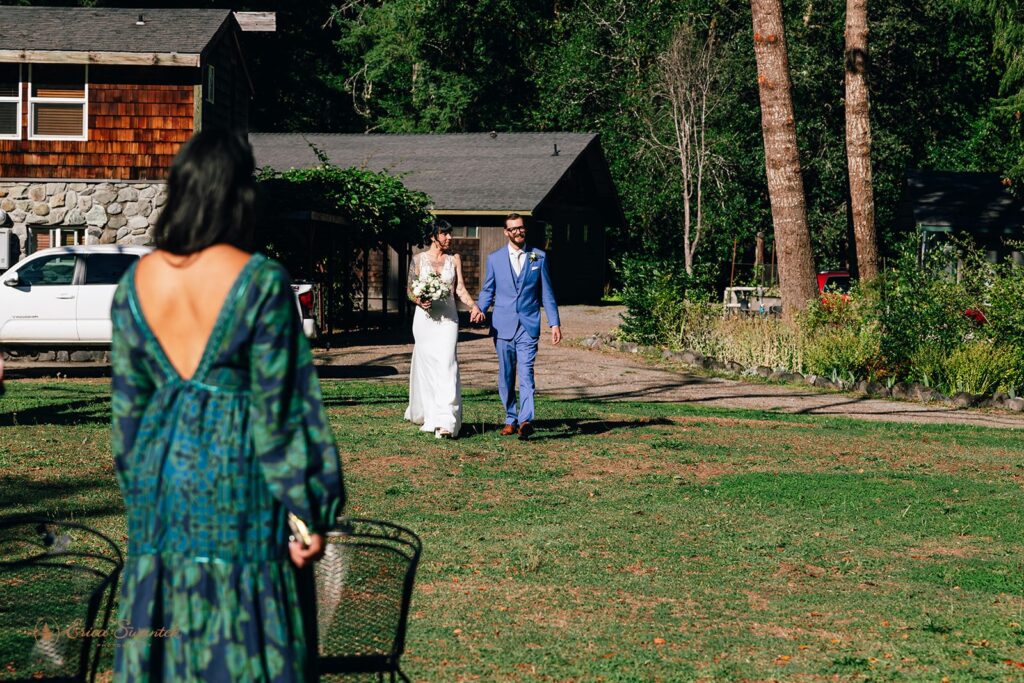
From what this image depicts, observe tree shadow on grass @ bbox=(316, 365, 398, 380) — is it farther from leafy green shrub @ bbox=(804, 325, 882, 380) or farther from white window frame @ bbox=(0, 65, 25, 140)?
white window frame @ bbox=(0, 65, 25, 140)

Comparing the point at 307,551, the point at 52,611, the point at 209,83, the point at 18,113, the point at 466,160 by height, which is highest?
the point at 466,160

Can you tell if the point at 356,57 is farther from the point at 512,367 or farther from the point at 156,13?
the point at 512,367

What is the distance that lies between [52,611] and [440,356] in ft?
24.5

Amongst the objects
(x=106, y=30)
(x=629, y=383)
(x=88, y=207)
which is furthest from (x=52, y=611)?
(x=106, y=30)

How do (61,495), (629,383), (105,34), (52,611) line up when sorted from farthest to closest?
(105,34)
(629,383)
(61,495)
(52,611)

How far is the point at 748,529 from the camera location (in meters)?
8.20

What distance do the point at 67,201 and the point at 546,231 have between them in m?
17.7

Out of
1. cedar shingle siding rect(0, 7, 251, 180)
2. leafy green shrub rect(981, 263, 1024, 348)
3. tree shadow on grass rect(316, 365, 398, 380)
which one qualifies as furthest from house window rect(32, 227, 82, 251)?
leafy green shrub rect(981, 263, 1024, 348)

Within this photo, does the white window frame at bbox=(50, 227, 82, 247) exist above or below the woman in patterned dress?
above

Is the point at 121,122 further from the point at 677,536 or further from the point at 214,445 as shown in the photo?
the point at 214,445

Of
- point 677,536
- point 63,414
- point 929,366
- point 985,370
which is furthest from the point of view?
point 929,366

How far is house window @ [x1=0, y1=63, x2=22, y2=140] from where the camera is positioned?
82.4 feet

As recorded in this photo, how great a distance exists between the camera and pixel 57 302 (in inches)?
722

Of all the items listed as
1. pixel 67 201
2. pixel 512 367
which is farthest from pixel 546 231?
pixel 512 367
